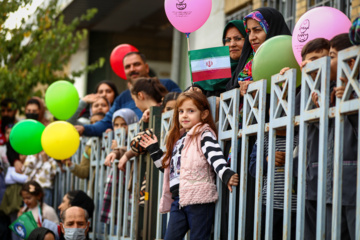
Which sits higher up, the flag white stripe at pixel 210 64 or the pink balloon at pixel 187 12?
the pink balloon at pixel 187 12

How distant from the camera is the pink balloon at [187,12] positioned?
21.1 ft

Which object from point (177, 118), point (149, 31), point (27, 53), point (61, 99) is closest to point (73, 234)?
point (61, 99)

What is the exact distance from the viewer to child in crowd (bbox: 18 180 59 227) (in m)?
9.49

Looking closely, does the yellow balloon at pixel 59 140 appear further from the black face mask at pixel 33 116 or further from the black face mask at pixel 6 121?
the black face mask at pixel 6 121

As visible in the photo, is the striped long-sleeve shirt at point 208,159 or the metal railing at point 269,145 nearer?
the metal railing at point 269,145

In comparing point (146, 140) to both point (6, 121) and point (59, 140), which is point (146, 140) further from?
point (6, 121)

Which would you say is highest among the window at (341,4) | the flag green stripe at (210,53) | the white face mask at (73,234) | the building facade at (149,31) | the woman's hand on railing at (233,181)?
the building facade at (149,31)

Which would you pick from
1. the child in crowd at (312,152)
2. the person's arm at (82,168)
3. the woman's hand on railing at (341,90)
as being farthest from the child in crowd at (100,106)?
the woman's hand on railing at (341,90)

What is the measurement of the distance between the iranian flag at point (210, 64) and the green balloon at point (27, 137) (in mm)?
3666

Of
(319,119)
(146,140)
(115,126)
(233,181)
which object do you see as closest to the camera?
(319,119)

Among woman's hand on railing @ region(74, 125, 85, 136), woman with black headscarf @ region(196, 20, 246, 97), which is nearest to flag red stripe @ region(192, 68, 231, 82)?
woman with black headscarf @ region(196, 20, 246, 97)

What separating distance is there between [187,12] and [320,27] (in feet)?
5.66

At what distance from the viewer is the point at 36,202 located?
9.64 meters

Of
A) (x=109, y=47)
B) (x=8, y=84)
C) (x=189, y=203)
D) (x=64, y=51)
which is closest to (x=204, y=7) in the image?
(x=189, y=203)
